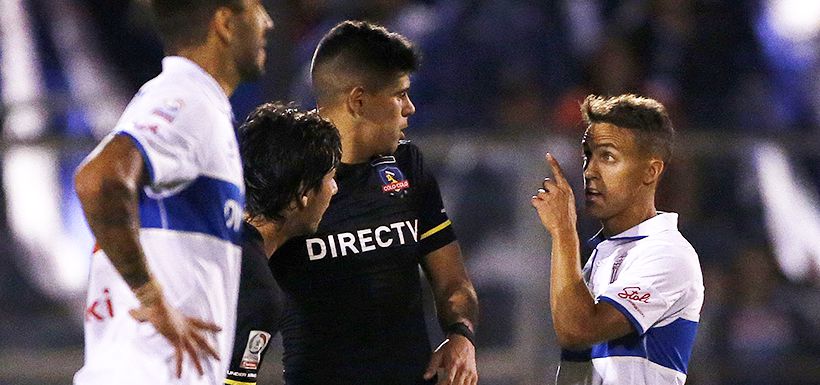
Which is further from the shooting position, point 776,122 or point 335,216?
point 776,122

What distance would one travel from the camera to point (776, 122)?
8031 millimetres

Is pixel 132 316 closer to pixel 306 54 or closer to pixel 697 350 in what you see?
pixel 697 350

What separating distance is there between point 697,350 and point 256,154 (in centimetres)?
386

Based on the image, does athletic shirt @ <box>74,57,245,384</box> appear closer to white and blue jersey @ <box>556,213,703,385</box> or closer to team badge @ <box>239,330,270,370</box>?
team badge @ <box>239,330,270,370</box>

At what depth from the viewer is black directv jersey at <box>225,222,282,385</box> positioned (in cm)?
356

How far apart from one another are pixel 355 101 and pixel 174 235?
151 centimetres

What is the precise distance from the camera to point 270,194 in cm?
371

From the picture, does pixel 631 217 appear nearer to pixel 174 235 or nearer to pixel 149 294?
pixel 174 235

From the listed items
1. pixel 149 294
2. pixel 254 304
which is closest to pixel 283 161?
pixel 254 304

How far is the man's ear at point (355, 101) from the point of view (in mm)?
4305

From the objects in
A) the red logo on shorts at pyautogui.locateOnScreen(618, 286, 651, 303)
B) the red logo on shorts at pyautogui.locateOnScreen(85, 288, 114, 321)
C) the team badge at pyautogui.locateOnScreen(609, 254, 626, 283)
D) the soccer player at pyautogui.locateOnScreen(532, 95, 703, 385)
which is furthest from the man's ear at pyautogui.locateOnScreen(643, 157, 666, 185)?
the red logo on shorts at pyautogui.locateOnScreen(85, 288, 114, 321)

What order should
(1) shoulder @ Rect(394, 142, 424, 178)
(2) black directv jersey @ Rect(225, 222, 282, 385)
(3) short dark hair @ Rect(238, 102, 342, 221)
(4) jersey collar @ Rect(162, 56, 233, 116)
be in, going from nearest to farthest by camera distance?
1. (4) jersey collar @ Rect(162, 56, 233, 116)
2. (2) black directv jersey @ Rect(225, 222, 282, 385)
3. (3) short dark hair @ Rect(238, 102, 342, 221)
4. (1) shoulder @ Rect(394, 142, 424, 178)

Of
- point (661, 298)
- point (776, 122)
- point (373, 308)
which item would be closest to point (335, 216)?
point (373, 308)

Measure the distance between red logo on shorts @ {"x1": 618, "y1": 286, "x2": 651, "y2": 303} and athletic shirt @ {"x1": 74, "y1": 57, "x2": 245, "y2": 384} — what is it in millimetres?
1298
